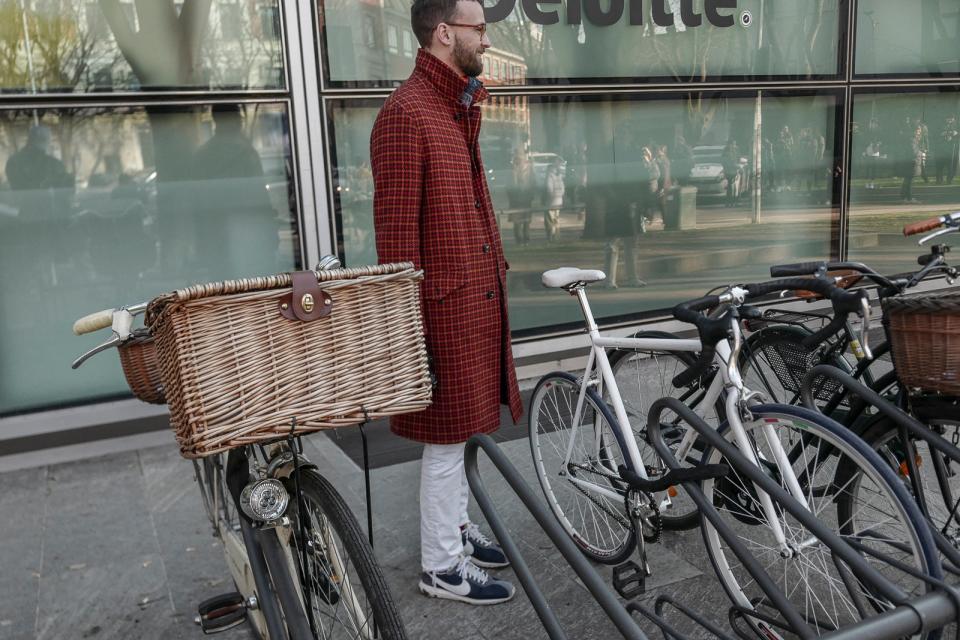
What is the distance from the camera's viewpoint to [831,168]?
7418mm

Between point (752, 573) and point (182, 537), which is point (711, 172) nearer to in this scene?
point (182, 537)

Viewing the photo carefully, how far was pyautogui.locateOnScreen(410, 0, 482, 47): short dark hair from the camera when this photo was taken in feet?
9.95

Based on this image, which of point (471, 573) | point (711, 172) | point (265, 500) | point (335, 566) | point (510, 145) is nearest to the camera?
point (335, 566)

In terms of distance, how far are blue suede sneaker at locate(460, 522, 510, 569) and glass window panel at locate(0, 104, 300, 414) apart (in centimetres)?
270

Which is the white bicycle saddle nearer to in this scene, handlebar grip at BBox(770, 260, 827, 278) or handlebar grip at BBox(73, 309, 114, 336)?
handlebar grip at BBox(770, 260, 827, 278)

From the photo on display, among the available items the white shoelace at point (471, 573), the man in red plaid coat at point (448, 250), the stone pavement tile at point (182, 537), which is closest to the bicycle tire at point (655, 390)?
the man in red plaid coat at point (448, 250)

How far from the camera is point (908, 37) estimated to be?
24.5ft

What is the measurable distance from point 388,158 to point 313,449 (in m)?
2.58

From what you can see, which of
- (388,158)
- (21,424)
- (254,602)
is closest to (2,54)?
→ (21,424)

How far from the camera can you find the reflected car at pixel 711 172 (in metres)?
6.89

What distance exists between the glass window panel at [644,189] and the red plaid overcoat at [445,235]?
257 cm

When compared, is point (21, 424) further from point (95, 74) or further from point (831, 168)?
point (831, 168)

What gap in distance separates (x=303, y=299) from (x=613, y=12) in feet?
16.2

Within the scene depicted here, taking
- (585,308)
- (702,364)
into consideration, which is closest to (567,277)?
(585,308)
